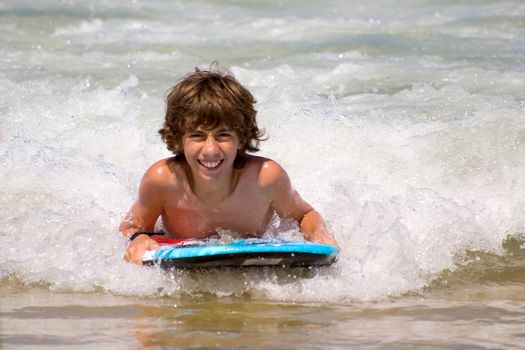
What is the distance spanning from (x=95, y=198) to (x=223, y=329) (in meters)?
2.57

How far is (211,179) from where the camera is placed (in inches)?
204

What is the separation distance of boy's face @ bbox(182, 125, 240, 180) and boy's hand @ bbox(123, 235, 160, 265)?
16.5 inches

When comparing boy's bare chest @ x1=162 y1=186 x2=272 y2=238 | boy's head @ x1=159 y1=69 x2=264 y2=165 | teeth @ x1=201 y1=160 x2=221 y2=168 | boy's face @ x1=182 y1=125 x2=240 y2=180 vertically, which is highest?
boy's head @ x1=159 y1=69 x2=264 y2=165

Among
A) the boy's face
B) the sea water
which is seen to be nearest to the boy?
the boy's face

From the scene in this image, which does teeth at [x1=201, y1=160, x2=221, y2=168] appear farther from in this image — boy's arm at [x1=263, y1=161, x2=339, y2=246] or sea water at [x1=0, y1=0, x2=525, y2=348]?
sea water at [x1=0, y1=0, x2=525, y2=348]

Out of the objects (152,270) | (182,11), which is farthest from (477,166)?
(182,11)

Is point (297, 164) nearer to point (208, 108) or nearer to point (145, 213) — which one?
point (145, 213)

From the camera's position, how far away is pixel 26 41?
1183cm

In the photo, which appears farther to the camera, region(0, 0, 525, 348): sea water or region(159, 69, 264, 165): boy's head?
region(159, 69, 264, 165): boy's head

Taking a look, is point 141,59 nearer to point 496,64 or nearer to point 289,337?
point 496,64

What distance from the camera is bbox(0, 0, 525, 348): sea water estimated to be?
4473 millimetres

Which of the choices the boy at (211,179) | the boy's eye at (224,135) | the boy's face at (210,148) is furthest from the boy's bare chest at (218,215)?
the boy's eye at (224,135)

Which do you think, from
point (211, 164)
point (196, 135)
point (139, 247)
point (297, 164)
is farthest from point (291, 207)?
point (297, 164)

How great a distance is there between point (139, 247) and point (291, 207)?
84 cm
